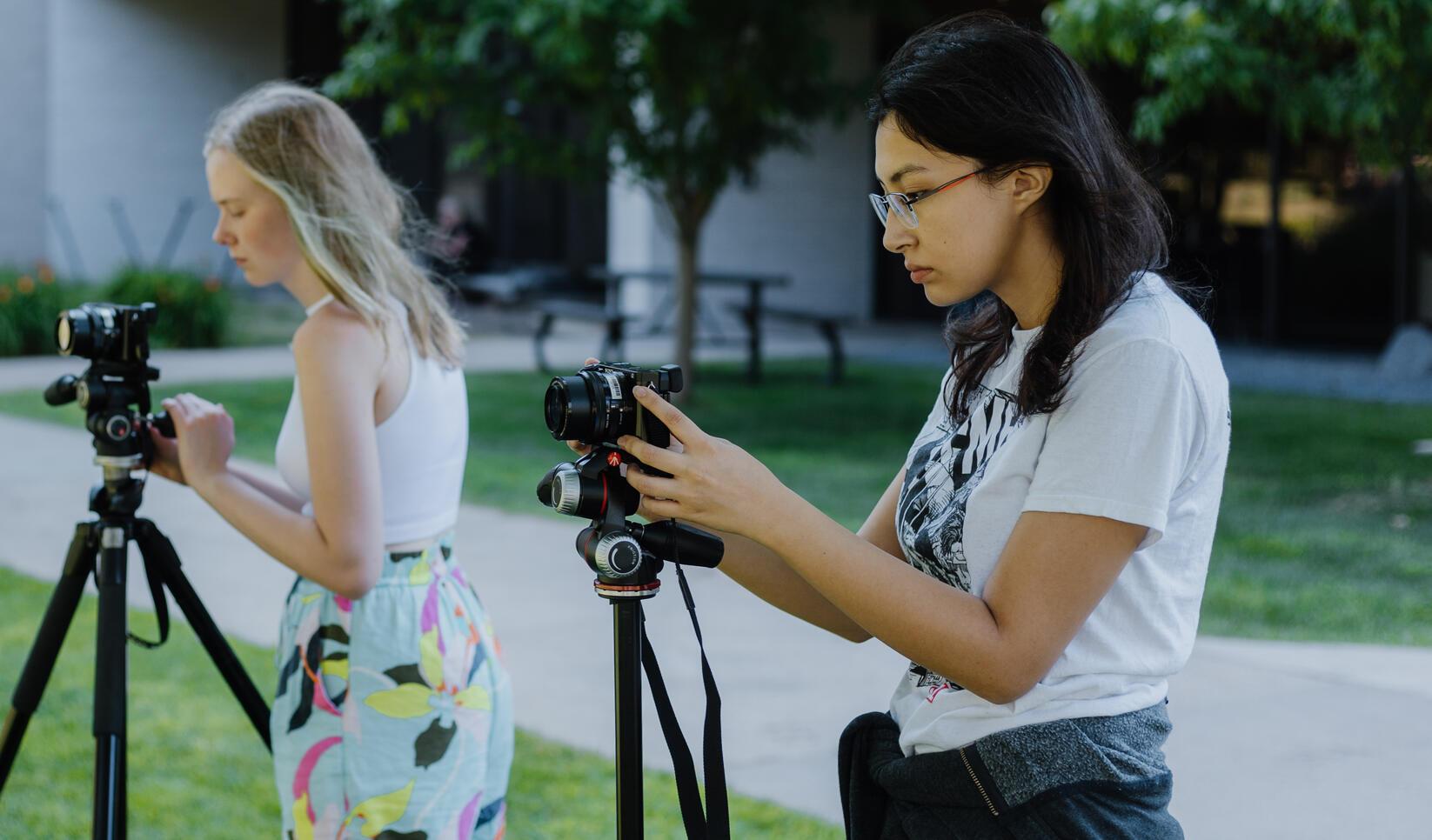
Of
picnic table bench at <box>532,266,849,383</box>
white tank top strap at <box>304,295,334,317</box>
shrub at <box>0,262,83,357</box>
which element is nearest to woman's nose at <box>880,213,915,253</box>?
white tank top strap at <box>304,295,334,317</box>

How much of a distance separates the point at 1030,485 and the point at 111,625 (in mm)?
1688

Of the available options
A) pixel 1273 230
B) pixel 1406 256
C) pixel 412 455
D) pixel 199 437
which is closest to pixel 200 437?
pixel 199 437

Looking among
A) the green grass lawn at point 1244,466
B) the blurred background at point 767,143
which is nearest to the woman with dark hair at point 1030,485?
the blurred background at point 767,143

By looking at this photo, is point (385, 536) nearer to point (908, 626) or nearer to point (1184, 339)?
point (908, 626)

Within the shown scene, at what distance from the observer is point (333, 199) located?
2689mm

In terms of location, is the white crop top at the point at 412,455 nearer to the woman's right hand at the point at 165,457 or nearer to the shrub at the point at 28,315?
the woman's right hand at the point at 165,457

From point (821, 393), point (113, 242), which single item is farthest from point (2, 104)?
point (821, 393)

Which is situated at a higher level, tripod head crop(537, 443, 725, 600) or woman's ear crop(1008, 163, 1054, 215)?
woman's ear crop(1008, 163, 1054, 215)

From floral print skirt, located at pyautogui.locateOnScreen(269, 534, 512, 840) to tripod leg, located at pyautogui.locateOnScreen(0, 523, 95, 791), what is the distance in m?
0.43

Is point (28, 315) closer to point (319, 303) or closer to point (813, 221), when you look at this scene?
point (813, 221)

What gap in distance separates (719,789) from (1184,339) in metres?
0.70

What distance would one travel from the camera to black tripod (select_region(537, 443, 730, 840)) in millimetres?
1651

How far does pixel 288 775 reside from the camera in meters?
2.52

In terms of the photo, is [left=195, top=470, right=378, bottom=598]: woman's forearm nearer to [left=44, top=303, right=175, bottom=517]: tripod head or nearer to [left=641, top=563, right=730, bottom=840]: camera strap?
[left=44, top=303, right=175, bottom=517]: tripod head
